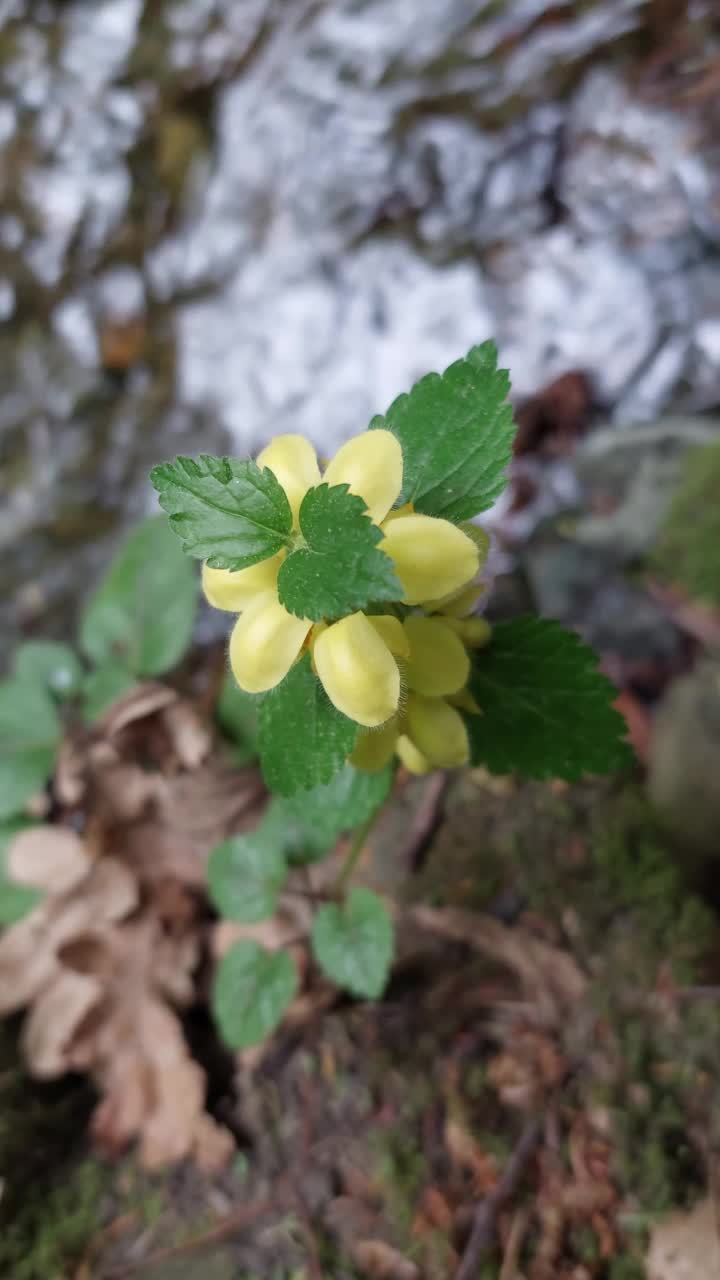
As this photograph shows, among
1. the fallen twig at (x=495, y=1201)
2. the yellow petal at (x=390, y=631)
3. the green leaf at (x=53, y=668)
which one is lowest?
the fallen twig at (x=495, y=1201)

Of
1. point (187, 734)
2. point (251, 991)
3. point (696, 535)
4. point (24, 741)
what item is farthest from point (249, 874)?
point (696, 535)

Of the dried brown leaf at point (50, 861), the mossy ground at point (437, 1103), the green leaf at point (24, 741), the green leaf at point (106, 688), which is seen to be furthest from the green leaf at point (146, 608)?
the mossy ground at point (437, 1103)

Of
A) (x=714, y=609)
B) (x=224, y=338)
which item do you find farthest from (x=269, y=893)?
(x=224, y=338)

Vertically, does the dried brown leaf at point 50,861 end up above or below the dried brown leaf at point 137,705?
below

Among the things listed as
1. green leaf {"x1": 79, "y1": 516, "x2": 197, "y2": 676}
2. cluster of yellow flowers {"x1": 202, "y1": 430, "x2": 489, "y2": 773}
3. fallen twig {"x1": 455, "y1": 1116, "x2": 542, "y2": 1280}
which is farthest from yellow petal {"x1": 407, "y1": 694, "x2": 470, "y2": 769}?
green leaf {"x1": 79, "y1": 516, "x2": 197, "y2": 676}

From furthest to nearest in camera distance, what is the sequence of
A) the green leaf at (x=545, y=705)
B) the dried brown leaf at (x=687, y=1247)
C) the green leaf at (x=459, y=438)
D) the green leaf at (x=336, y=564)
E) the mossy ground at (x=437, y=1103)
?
the mossy ground at (x=437, y=1103)
the dried brown leaf at (x=687, y=1247)
the green leaf at (x=545, y=705)
the green leaf at (x=459, y=438)
the green leaf at (x=336, y=564)

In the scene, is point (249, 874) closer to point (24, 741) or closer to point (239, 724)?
point (239, 724)

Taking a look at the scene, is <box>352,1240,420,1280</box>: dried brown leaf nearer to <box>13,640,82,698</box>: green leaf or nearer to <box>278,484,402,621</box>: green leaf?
<box>278,484,402,621</box>: green leaf

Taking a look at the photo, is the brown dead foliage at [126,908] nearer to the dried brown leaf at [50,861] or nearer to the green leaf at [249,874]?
the dried brown leaf at [50,861]
